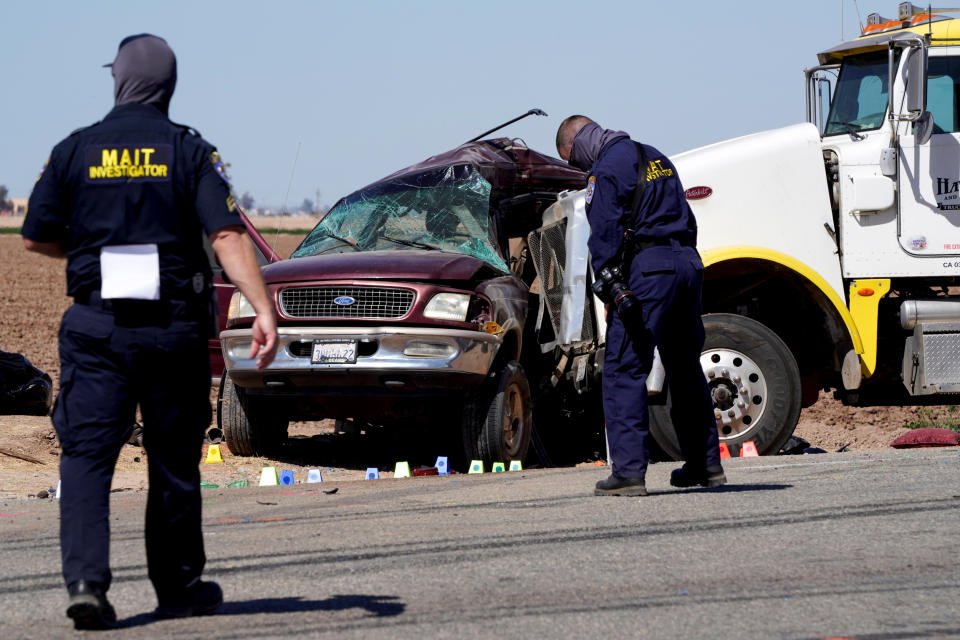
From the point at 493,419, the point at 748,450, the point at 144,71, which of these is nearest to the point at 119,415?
the point at 144,71

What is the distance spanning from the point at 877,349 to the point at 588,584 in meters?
5.71

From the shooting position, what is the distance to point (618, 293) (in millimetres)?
6508

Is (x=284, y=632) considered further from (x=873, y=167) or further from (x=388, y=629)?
(x=873, y=167)

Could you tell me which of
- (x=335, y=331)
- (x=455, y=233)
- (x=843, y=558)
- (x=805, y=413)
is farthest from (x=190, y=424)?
(x=805, y=413)

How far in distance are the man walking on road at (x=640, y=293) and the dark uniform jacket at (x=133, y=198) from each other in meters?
2.93

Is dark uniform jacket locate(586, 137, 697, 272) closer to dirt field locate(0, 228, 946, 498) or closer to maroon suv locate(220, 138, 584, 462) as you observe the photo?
maroon suv locate(220, 138, 584, 462)

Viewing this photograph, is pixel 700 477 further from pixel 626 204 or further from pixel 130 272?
pixel 130 272

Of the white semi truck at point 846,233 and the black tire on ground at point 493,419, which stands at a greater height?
the white semi truck at point 846,233

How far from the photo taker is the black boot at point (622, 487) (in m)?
6.68

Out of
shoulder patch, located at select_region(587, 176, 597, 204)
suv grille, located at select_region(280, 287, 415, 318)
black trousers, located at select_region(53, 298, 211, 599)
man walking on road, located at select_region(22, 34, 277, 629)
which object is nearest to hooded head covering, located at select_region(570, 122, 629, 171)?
shoulder patch, located at select_region(587, 176, 597, 204)

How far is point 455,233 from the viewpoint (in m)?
10.1

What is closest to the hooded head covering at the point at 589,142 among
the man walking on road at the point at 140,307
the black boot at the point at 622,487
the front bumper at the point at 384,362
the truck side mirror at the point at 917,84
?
the black boot at the point at 622,487

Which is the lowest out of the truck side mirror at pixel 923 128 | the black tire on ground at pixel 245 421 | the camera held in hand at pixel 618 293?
the black tire on ground at pixel 245 421

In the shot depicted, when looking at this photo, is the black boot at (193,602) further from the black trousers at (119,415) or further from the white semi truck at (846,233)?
the white semi truck at (846,233)
